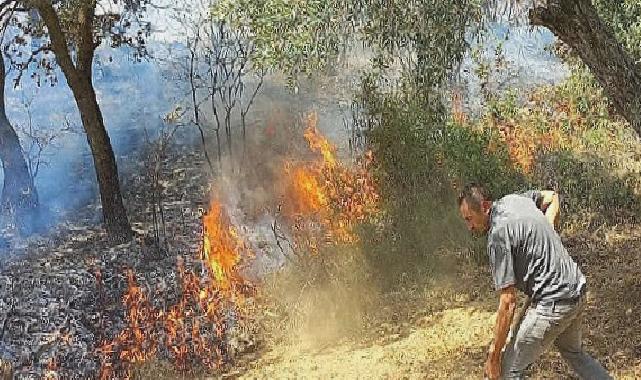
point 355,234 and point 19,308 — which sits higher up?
point 355,234

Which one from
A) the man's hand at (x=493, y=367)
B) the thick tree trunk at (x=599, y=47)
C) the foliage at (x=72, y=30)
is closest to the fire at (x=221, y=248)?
the foliage at (x=72, y=30)

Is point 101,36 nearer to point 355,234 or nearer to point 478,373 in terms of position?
point 355,234

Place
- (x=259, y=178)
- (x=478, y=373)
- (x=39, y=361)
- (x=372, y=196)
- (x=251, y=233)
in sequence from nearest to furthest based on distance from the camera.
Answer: (x=478, y=373), (x=39, y=361), (x=372, y=196), (x=251, y=233), (x=259, y=178)

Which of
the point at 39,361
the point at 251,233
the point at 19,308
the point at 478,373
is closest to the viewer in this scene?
the point at 478,373

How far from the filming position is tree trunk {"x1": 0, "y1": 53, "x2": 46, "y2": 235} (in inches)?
449

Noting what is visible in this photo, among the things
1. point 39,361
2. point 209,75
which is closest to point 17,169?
point 209,75

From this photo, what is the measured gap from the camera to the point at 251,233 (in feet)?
36.3

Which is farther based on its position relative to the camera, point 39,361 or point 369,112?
point 369,112

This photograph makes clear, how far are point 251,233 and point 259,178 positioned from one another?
5.66 feet

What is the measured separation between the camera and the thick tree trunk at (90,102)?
381 inches

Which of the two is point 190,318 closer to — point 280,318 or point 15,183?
point 280,318

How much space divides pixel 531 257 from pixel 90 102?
7.77 meters

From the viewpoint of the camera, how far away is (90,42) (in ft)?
33.8

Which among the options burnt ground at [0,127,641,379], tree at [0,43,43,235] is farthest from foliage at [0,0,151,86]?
burnt ground at [0,127,641,379]
